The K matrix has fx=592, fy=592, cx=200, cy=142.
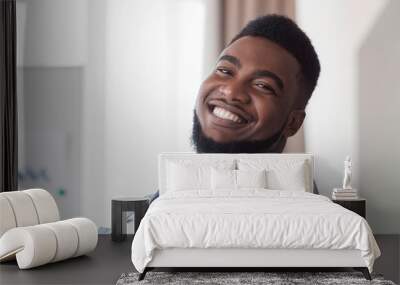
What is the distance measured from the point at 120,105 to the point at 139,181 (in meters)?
0.86

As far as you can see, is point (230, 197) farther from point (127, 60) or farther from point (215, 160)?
point (127, 60)

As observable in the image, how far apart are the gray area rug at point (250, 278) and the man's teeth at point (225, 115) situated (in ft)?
7.35

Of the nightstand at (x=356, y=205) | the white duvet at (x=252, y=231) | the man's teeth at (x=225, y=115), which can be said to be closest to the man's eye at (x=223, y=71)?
the man's teeth at (x=225, y=115)

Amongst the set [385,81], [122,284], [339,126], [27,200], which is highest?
[385,81]

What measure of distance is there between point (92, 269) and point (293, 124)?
2788 millimetres

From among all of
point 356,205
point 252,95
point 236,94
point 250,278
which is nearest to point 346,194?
point 356,205

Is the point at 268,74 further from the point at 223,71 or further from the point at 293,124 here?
the point at 293,124

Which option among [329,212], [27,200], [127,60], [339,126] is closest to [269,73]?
[339,126]

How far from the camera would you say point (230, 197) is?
4.95 meters

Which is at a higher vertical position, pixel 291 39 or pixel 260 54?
pixel 291 39

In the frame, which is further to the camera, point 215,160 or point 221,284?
point 215,160

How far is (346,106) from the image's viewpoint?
6367 millimetres

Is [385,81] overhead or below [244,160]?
overhead

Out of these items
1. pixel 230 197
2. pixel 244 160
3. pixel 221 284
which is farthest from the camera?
pixel 244 160
